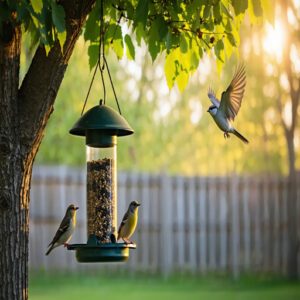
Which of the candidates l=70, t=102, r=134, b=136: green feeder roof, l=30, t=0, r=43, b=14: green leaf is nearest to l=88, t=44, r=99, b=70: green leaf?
l=70, t=102, r=134, b=136: green feeder roof

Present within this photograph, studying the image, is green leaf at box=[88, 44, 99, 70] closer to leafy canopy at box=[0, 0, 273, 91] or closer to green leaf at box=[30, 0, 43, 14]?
leafy canopy at box=[0, 0, 273, 91]

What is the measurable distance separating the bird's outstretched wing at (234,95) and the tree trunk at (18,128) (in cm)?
124

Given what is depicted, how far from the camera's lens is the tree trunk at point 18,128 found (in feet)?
16.7

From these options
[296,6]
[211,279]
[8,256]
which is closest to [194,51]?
[8,256]

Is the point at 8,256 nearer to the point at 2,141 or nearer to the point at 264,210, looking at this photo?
the point at 2,141

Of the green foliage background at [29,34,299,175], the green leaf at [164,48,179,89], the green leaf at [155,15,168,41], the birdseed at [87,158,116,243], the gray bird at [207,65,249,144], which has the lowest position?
the birdseed at [87,158,116,243]

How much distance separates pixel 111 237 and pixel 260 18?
1948 millimetres

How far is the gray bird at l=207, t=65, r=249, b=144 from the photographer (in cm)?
586

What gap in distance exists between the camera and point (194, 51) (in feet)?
18.6

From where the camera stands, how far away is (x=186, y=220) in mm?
17359

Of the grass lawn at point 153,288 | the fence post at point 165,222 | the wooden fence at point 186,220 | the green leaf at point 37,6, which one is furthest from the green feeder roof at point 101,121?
the fence post at point 165,222

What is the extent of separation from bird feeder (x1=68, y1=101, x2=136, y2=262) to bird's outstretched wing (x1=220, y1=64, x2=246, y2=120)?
78cm

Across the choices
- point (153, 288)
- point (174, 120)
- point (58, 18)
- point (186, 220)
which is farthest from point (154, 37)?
point (174, 120)

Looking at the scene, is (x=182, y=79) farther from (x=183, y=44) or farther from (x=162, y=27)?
(x=162, y=27)
